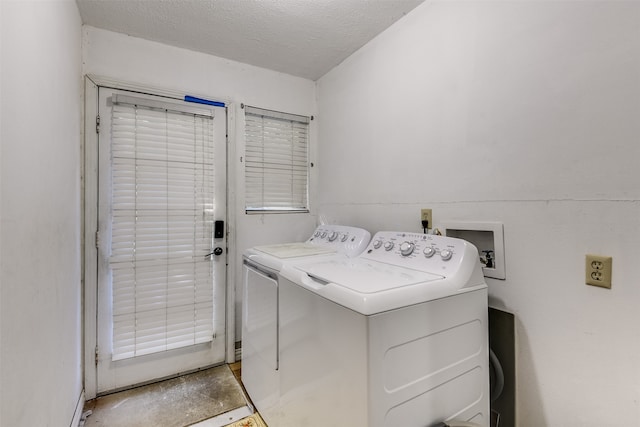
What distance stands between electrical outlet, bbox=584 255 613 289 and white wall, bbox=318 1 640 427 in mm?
20

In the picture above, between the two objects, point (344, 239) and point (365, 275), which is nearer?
point (365, 275)

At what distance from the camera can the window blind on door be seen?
6.52 ft

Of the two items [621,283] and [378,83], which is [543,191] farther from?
[378,83]

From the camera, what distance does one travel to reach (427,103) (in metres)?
1.67

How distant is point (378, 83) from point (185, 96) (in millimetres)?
1400

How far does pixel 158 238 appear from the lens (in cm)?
209

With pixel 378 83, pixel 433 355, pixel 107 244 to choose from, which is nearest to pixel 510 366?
pixel 433 355

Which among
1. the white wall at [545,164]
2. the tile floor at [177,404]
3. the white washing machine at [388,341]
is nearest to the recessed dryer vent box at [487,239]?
the white wall at [545,164]

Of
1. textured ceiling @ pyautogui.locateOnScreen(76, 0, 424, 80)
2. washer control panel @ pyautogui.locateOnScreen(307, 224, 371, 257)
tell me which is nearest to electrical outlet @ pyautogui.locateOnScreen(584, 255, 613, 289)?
washer control panel @ pyautogui.locateOnScreen(307, 224, 371, 257)

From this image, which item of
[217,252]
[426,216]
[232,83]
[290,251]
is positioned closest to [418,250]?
[426,216]

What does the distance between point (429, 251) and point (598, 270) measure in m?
0.58

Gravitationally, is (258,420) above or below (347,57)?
below

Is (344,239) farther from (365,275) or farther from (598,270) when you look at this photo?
(598,270)

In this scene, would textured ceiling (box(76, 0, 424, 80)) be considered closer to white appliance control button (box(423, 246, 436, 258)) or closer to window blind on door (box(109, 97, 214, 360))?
window blind on door (box(109, 97, 214, 360))
